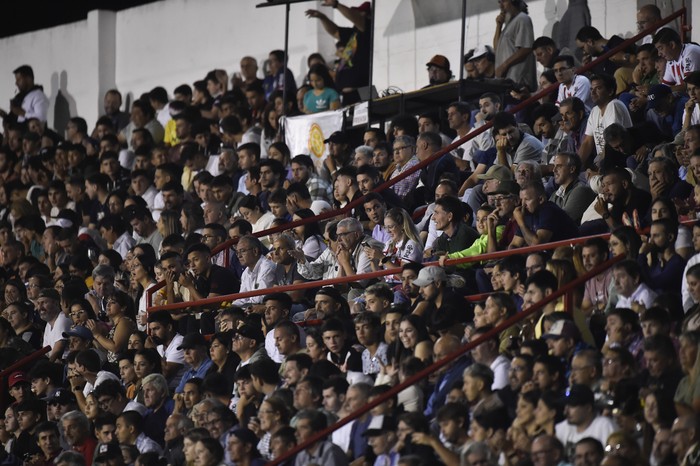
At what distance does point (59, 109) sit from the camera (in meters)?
23.8

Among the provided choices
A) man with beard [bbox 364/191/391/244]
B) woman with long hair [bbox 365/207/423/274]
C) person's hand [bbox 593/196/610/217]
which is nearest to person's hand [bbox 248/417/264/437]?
woman with long hair [bbox 365/207/423/274]

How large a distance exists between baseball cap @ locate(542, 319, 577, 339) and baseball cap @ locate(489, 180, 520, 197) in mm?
2463

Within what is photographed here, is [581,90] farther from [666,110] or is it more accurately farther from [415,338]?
[415,338]

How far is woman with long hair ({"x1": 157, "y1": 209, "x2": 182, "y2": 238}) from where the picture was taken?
16.0 m

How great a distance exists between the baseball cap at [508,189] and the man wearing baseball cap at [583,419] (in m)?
3.53

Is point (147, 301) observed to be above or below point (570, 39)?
below

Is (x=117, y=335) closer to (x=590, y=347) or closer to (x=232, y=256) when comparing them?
(x=232, y=256)

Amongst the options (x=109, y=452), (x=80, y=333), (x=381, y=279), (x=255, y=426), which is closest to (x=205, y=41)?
(x=80, y=333)

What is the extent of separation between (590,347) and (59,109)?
15.0 meters

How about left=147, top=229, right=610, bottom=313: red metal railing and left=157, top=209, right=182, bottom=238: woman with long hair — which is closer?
left=147, top=229, right=610, bottom=313: red metal railing

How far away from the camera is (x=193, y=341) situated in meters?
13.0

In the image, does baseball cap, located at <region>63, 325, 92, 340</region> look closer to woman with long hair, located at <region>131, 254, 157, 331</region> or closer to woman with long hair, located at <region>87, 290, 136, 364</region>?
woman with long hair, located at <region>87, 290, 136, 364</region>

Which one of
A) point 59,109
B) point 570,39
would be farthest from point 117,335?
point 59,109

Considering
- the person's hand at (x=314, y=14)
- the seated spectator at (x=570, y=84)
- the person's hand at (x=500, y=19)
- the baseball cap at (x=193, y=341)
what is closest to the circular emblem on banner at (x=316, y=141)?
the person's hand at (x=314, y=14)
